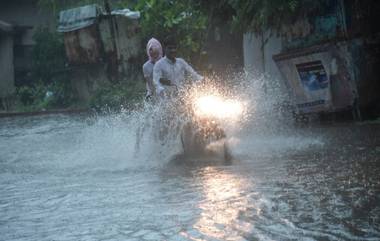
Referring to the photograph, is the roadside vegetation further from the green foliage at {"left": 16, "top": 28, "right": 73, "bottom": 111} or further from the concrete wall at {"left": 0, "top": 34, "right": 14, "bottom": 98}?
the concrete wall at {"left": 0, "top": 34, "right": 14, "bottom": 98}

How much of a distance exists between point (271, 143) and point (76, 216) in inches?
198

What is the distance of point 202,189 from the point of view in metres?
7.68

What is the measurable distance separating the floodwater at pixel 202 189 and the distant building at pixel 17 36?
58.5ft

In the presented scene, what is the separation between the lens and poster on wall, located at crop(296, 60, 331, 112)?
12.7 meters

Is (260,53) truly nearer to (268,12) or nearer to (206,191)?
(268,12)

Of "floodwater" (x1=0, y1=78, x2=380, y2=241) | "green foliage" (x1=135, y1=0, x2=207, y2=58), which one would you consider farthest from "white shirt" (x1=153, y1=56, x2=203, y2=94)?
"green foliage" (x1=135, y1=0, x2=207, y2=58)

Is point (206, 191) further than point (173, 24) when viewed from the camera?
No

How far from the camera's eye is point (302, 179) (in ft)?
25.6

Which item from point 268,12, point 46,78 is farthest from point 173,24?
point 46,78

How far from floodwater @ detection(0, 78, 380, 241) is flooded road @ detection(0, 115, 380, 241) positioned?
0.04 ft

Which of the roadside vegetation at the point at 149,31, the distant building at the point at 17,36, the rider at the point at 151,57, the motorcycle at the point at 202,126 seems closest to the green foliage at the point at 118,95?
the roadside vegetation at the point at 149,31

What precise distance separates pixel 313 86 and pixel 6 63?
66.8 feet

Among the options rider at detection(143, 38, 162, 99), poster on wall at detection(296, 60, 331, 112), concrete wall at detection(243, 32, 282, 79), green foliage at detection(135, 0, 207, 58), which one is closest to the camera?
rider at detection(143, 38, 162, 99)

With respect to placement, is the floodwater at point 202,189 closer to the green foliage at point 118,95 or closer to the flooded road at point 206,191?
the flooded road at point 206,191
